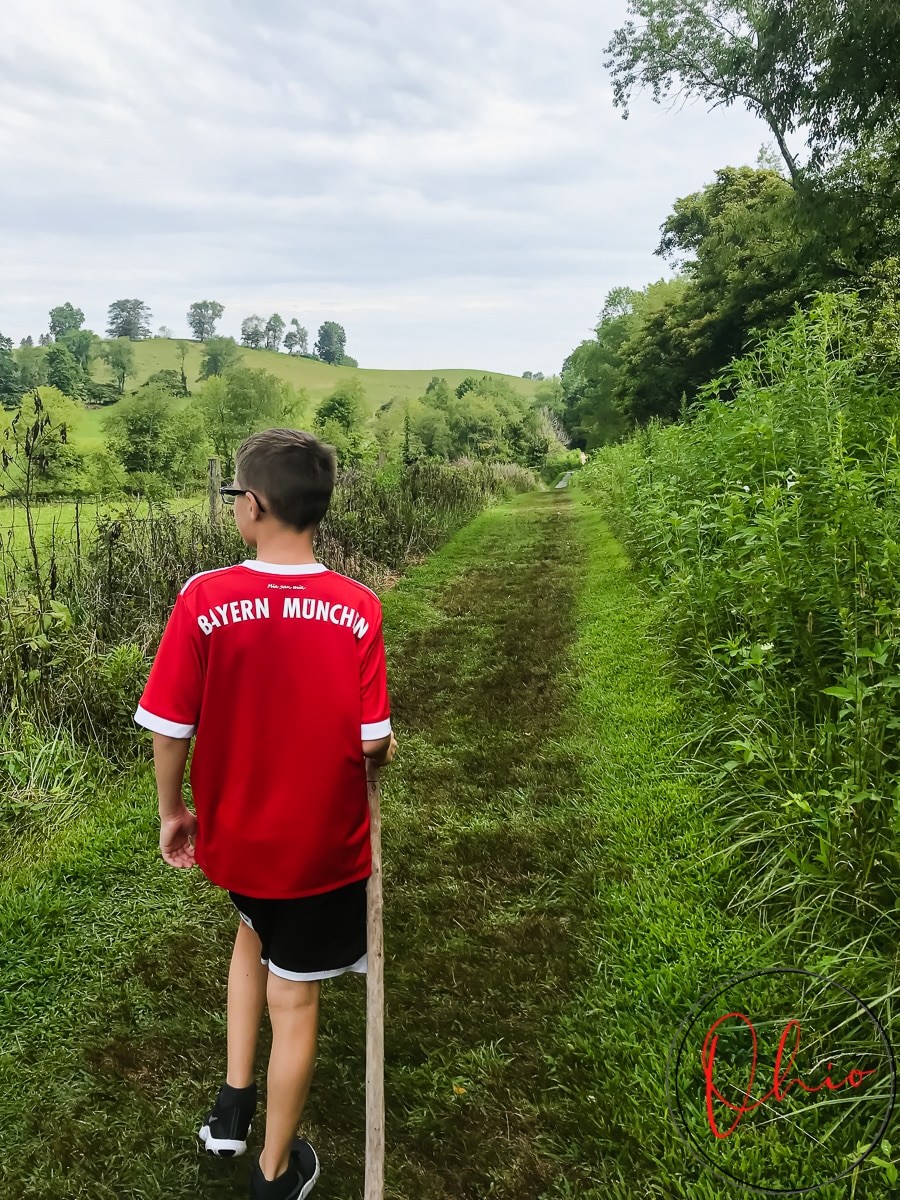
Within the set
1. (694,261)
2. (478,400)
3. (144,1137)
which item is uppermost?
(694,261)

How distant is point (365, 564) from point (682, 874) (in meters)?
7.33

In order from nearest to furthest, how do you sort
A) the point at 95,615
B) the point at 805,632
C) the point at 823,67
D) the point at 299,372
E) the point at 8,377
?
the point at 805,632 → the point at 95,615 → the point at 823,67 → the point at 8,377 → the point at 299,372

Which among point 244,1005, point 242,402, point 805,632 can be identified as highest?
point 242,402

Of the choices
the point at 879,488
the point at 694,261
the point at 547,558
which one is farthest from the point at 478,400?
the point at 879,488

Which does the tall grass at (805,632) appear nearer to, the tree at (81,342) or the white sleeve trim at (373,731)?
the white sleeve trim at (373,731)

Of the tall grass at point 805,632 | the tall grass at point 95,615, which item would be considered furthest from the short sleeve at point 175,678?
the tall grass at point 95,615

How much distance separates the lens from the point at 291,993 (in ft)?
5.62

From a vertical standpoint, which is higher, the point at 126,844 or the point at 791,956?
the point at 791,956

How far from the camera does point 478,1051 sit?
7.39ft

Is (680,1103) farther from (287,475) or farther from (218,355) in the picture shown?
(218,355)

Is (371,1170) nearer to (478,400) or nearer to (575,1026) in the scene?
(575,1026)

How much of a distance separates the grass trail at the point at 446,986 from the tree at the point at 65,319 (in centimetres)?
9722

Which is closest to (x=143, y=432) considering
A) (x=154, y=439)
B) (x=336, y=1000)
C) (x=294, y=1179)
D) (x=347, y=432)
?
(x=154, y=439)

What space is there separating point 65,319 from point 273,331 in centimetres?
2587
